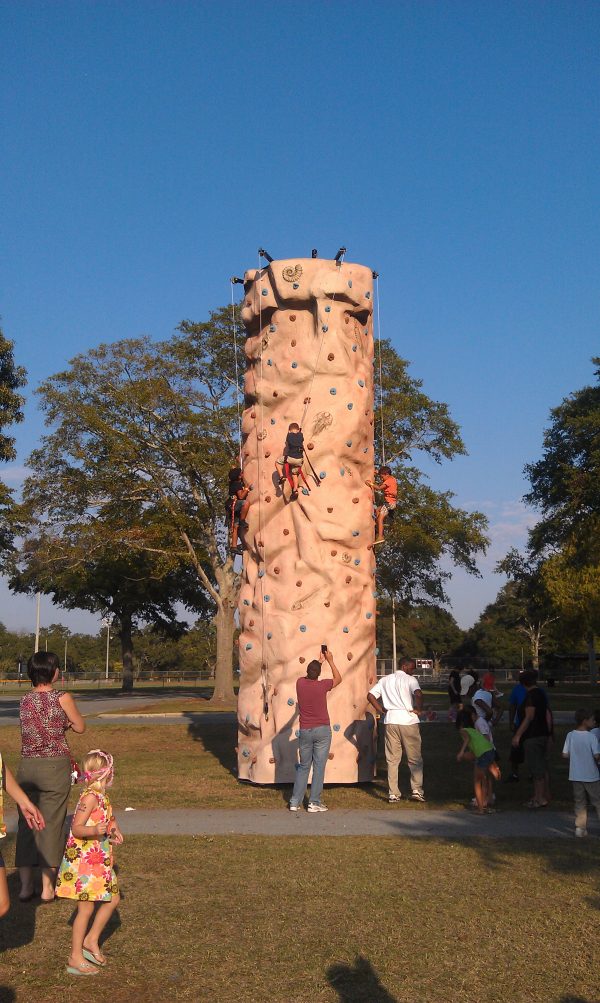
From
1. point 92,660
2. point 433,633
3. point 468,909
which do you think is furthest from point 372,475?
point 92,660

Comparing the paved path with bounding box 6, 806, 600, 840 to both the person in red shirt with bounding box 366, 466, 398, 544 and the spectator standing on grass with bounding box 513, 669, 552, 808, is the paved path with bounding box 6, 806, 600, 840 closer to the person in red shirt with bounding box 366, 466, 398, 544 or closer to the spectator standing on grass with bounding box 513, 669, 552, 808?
the spectator standing on grass with bounding box 513, 669, 552, 808

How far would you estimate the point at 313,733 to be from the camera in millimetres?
11555

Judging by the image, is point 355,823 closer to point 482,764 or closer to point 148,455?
point 482,764

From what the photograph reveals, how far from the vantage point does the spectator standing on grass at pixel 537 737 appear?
11.4 metres

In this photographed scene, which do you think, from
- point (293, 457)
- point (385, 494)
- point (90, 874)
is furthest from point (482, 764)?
point (90, 874)

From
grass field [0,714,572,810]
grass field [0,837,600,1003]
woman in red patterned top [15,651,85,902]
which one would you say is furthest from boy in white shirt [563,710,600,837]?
woman in red patterned top [15,651,85,902]

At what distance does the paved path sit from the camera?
32.7 feet

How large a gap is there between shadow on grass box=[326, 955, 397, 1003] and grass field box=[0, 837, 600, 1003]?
12 millimetres

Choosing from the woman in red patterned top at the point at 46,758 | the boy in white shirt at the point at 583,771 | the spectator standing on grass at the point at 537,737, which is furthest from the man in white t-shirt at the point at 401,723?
the woman in red patterned top at the point at 46,758

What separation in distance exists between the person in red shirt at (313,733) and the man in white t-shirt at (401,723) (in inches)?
34.5

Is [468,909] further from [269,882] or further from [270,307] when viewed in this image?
[270,307]

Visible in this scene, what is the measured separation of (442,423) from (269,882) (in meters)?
24.3

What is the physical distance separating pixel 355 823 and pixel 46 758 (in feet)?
15.0

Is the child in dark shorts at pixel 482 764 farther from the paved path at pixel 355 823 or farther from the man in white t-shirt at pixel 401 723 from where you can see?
the man in white t-shirt at pixel 401 723
